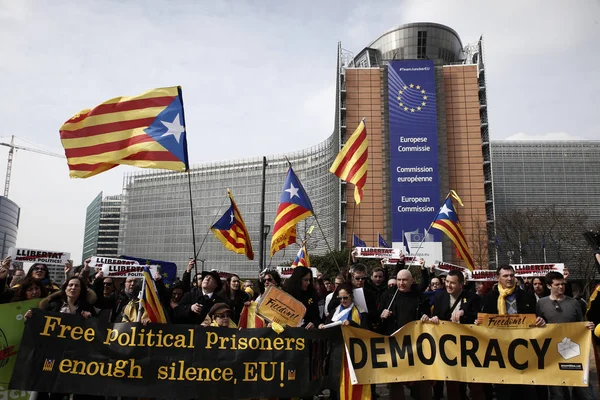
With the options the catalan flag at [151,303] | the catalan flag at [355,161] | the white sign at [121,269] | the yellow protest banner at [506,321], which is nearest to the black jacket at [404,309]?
the yellow protest banner at [506,321]

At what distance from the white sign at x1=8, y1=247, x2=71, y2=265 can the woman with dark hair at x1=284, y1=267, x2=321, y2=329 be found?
25.6 feet

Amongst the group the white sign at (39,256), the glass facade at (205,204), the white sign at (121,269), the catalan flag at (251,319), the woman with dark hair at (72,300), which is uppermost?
the glass facade at (205,204)

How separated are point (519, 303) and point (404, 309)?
152cm

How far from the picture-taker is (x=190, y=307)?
21.7ft

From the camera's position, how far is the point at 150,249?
10688cm

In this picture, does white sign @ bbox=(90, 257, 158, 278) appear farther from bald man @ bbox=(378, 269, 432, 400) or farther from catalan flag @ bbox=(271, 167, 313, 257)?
bald man @ bbox=(378, 269, 432, 400)

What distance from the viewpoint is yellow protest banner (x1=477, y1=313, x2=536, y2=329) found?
5.97 m

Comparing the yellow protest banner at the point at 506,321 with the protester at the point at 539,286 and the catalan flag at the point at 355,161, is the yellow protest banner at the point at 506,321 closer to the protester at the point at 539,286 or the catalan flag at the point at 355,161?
the protester at the point at 539,286

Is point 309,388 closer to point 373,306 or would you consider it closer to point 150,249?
point 373,306

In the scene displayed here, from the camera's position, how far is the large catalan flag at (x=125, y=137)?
25.3 feet

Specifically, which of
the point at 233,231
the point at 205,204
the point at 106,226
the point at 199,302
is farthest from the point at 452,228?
the point at 106,226

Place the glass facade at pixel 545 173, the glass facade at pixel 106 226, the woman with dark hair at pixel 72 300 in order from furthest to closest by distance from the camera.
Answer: the glass facade at pixel 106 226
the glass facade at pixel 545 173
the woman with dark hair at pixel 72 300

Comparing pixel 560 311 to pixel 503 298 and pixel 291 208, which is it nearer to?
pixel 503 298

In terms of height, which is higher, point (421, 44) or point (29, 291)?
point (421, 44)
